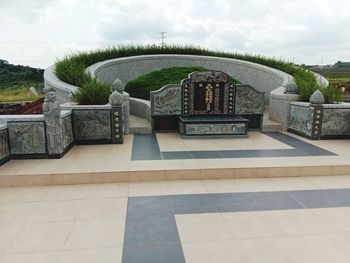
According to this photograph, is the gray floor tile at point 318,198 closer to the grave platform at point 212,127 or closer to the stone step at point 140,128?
the grave platform at point 212,127

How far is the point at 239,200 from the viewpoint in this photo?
128 inches

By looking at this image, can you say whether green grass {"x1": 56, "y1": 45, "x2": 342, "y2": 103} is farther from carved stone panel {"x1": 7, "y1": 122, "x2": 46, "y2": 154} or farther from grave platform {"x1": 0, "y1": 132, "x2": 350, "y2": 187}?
carved stone panel {"x1": 7, "y1": 122, "x2": 46, "y2": 154}

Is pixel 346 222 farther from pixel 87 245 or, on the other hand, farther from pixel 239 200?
pixel 87 245

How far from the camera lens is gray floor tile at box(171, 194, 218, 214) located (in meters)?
3.01

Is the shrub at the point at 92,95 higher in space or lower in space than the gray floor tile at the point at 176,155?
higher

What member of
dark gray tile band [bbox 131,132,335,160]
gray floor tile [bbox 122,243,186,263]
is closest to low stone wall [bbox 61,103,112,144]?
dark gray tile band [bbox 131,132,335,160]

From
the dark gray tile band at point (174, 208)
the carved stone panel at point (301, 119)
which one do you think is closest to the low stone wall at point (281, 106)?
the carved stone panel at point (301, 119)

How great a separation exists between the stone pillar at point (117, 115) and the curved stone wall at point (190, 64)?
463 cm

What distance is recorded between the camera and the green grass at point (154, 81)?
873cm

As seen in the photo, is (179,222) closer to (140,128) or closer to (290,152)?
(290,152)

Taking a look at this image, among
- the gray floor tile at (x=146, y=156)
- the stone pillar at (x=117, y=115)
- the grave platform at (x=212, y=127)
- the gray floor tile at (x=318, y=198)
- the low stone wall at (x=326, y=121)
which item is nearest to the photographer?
the gray floor tile at (x=318, y=198)

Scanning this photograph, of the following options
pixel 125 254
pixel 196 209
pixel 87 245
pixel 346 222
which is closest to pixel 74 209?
pixel 87 245

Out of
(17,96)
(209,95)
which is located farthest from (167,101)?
(17,96)

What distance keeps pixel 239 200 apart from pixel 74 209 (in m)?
1.80
